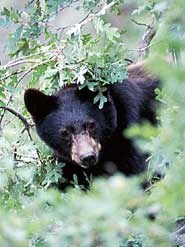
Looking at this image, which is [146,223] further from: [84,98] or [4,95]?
[84,98]

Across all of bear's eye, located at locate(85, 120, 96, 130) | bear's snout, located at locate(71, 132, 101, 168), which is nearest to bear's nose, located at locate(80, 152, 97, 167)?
bear's snout, located at locate(71, 132, 101, 168)

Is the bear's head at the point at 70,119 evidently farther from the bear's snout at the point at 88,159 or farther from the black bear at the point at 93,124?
the bear's snout at the point at 88,159

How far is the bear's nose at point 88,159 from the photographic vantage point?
14.3 ft

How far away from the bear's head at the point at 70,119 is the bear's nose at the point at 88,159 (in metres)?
0.27

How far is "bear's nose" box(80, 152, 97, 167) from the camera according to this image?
4.34 meters

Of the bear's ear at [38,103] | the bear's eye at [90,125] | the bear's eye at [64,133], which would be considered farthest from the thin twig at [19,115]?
the bear's eye at [90,125]

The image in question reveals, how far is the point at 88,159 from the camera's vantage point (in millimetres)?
4340

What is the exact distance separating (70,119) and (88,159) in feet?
1.92

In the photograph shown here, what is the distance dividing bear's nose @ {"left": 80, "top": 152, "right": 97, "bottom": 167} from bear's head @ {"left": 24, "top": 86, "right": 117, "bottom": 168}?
267mm

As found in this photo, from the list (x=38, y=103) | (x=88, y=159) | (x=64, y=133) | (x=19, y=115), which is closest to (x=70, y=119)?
(x=64, y=133)

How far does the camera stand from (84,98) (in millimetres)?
4859

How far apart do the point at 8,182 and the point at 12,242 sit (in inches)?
94.1

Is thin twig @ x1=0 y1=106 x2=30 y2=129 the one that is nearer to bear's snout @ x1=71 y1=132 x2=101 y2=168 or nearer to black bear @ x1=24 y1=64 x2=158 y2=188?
black bear @ x1=24 y1=64 x2=158 y2=188

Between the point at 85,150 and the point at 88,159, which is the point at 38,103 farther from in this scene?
the point at 88,159
